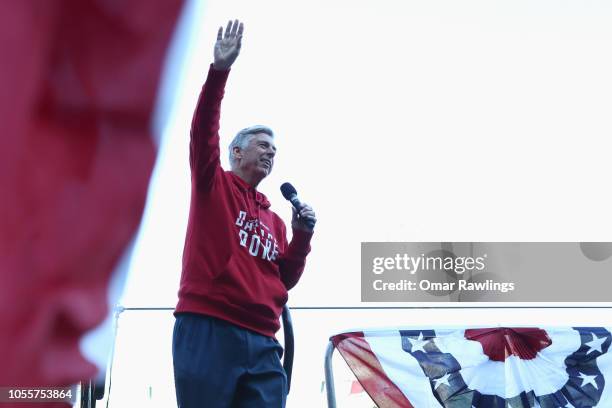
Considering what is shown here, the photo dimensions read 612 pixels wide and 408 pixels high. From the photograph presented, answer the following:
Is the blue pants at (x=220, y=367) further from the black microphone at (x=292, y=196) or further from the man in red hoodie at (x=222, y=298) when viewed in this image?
the black microphone at (x=292, y=196)

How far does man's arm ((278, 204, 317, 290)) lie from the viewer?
7.84ft

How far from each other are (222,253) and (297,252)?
274 mm

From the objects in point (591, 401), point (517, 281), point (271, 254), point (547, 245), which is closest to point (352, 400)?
point (591, 401)

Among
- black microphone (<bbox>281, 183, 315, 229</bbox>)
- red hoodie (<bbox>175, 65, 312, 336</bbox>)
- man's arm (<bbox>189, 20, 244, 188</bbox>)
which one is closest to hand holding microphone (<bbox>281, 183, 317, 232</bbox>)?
black microphone (<bbox>281, 183, 315, 229</bbox>)

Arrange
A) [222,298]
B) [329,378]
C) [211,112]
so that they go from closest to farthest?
[211,112]
[222,298]
[329,378]

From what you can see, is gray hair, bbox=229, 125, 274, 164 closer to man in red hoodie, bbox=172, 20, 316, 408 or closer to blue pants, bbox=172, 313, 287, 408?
man in red hoodie, bbox=172, 20, 316, 408

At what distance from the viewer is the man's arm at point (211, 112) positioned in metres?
1.68

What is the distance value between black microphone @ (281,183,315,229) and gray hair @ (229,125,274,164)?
0.16 metres

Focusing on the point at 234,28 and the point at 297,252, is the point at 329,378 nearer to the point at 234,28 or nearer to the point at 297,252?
the point at 297,252

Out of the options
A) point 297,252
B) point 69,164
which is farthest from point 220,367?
point 69,164

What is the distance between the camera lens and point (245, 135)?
2.53 m

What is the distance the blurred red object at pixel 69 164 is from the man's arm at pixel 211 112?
1.19 meters

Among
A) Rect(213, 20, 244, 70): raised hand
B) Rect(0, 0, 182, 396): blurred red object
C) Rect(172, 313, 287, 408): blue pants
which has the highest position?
Rect(213, 20, 244, 70): raised hand

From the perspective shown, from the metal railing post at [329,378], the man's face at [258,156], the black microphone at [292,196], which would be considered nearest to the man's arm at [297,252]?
the black microphone at [292,196]
